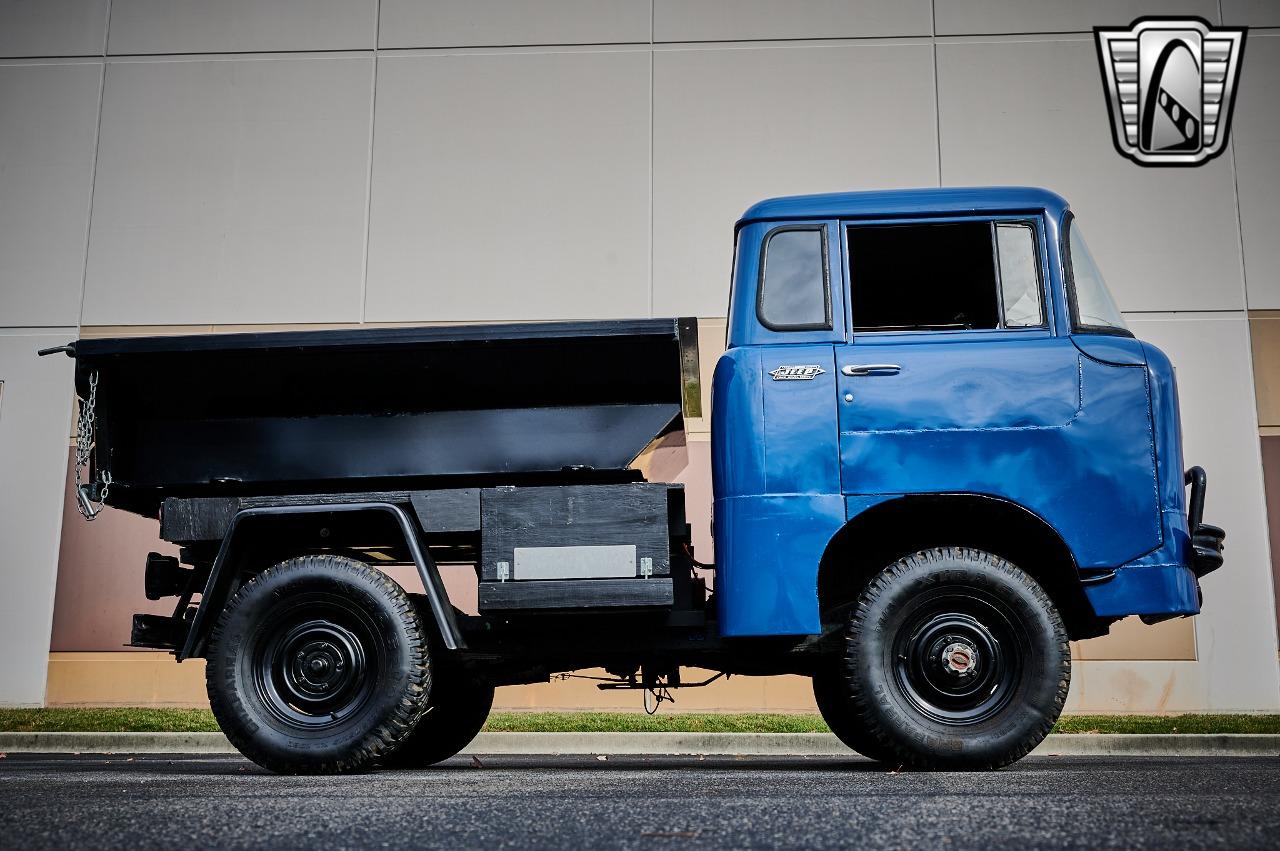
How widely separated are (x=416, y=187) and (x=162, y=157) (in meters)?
2.98

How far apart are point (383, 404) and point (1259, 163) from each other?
34.9 ft

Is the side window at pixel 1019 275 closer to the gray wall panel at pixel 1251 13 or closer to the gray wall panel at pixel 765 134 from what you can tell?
the gray wall panel at pixel 765 134

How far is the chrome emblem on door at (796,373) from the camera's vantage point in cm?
496

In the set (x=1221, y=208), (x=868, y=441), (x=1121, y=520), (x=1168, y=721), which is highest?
(x=1221, y=208)

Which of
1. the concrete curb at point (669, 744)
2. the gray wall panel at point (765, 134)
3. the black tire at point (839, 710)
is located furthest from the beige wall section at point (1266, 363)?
the black tire at point (839, 710)

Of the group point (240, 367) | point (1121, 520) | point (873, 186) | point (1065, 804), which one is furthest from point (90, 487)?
point (873, 186)

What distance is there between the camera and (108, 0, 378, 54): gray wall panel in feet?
41.4

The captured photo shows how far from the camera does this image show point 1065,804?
3309 millimetres

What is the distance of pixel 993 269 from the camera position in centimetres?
521

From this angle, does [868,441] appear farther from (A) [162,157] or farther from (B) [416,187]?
(A) [162,157]

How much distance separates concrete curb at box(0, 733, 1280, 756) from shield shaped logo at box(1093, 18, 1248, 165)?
6.82 m

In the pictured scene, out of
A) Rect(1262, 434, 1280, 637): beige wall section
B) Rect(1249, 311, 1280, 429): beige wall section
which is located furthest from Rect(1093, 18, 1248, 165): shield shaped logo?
Rect(1262, 434, 1280, 637): beige wall section

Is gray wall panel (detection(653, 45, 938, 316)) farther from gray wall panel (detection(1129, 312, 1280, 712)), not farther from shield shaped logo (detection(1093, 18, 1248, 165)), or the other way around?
gray wall panel (detection(1129, 312, 1280, 712))

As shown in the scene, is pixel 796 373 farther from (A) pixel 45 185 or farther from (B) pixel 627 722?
(A) pixel 45 185
